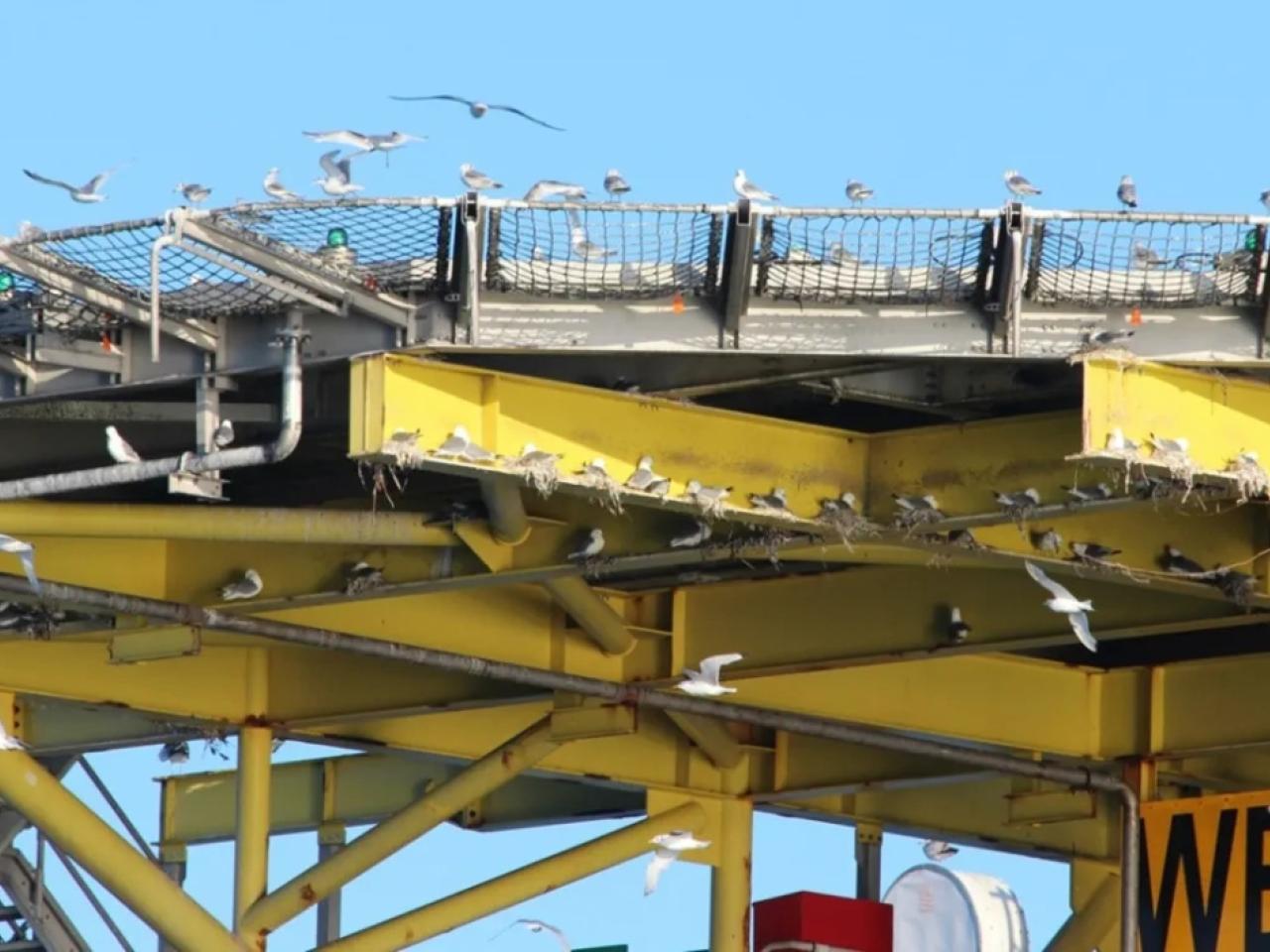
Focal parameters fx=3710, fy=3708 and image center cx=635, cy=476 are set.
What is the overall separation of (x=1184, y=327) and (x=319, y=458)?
7.31 m

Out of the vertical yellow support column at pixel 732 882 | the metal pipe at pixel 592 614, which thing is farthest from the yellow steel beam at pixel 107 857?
the vertical yellow support column at pixel 732 882

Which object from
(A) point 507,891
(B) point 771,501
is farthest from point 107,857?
(B) point 771,501

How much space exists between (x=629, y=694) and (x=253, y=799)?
139 inches

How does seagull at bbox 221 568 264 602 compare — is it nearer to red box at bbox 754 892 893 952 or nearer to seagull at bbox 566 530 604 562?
seagull at bbox 566 530 604 562

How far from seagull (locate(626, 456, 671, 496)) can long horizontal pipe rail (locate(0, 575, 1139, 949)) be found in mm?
5309

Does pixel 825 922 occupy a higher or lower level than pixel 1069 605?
lower

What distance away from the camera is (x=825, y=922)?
124 feet

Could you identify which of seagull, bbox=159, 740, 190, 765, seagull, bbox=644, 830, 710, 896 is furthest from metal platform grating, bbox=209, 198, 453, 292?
seagull, bbox=159, 740, 190, 765

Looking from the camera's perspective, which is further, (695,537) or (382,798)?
(382,798)

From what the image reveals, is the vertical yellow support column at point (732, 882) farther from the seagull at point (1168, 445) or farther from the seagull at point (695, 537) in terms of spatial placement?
the seagull at point (1168, 445)

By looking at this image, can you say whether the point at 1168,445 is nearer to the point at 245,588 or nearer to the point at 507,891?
the point at 245,588

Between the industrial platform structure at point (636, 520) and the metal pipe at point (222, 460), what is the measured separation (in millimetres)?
39

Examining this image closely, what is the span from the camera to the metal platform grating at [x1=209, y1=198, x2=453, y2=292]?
989 inches

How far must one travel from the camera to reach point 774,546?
91.4 feet
